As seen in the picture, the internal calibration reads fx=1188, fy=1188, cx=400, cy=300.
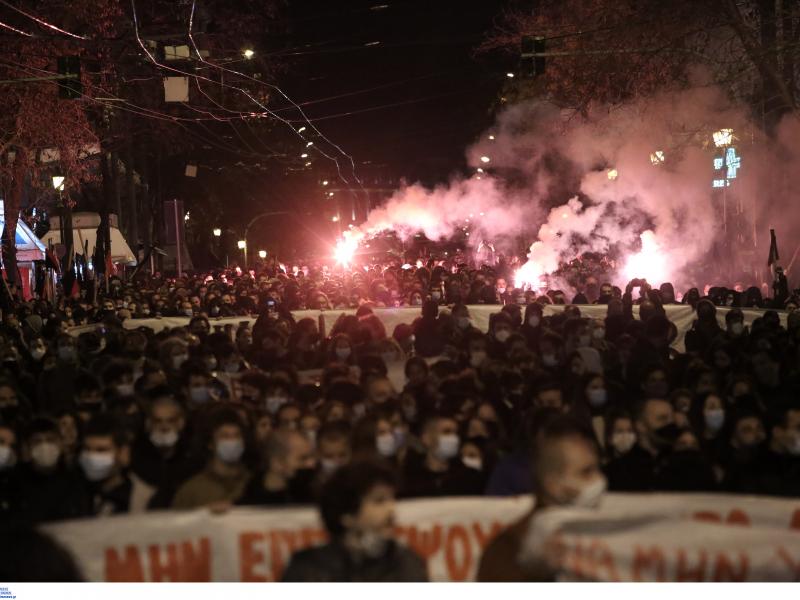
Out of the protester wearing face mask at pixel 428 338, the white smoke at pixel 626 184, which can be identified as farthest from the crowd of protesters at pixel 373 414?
the white smoke at pixel 626 184

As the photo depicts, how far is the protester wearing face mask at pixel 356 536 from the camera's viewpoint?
484 centimetres

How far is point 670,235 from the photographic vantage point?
31891mm

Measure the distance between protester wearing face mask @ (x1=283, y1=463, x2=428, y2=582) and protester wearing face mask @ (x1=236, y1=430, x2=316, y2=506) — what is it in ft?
Result: 3.56

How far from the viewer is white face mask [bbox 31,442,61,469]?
6.54 m

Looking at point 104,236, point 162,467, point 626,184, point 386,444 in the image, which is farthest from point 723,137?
point 162,467

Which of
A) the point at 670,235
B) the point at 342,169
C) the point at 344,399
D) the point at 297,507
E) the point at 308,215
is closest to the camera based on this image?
the point at 297,507

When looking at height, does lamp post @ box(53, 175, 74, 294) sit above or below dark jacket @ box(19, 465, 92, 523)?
above

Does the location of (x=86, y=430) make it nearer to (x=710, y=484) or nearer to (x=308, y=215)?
(x=710, y=484)

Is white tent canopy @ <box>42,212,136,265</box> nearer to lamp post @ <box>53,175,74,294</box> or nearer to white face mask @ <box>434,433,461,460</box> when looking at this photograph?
lamp post @ <box>53,175,74,294</box>

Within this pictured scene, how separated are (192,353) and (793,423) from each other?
18.5ft

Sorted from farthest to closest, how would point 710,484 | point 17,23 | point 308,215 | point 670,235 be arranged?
point 308,215 < point 670,235 < point 17,23 < point 710,484

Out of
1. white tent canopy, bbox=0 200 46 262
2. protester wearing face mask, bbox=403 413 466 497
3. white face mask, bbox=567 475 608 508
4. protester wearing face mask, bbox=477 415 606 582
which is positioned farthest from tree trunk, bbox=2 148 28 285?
white face mask, bbox=567 475 608 508

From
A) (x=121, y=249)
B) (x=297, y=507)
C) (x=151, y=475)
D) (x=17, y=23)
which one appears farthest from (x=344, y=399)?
(x=121, y=249)

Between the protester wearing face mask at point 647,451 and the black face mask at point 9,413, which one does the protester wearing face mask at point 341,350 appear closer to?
the black face mask at point 9,413
